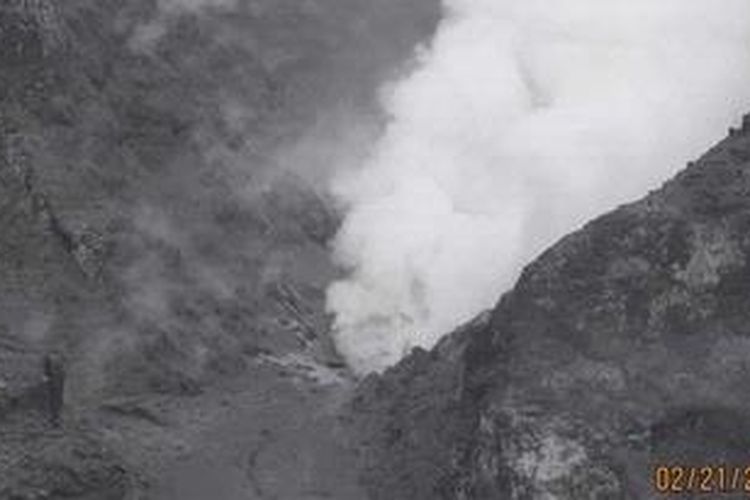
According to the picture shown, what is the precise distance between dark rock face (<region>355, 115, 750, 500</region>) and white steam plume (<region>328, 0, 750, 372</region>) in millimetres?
9853

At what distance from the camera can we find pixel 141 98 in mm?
82312

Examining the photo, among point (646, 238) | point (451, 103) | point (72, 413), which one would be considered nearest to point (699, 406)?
point (646, 238)

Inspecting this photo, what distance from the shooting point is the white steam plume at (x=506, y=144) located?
8081cm

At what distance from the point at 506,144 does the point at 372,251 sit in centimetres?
1467

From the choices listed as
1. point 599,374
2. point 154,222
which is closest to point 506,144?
point 154,222

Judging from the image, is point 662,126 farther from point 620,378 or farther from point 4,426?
point 4,426

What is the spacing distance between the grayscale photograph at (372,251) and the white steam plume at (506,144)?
A: 0.62ft

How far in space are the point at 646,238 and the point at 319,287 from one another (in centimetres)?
1890

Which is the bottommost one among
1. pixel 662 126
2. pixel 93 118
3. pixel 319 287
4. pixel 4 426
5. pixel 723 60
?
pixel 4 426
